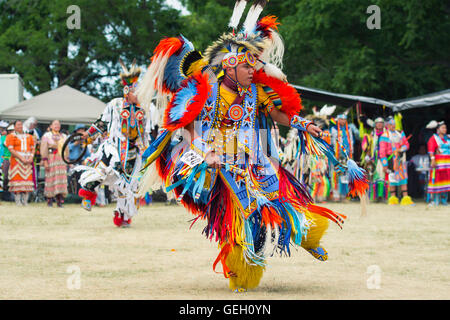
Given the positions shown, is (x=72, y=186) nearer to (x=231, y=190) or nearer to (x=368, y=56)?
(x=368, y=56)

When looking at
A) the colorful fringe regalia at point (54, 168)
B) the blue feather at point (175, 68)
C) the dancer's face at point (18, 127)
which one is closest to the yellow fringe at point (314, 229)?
the blue feather at point (175, 68)

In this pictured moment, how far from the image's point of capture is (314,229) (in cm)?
539

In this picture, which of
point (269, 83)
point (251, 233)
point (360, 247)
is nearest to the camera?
point (251, 233)

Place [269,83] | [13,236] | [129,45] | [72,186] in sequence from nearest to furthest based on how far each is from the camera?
[269,83]
[13,236]
[72,186]
[129,45]

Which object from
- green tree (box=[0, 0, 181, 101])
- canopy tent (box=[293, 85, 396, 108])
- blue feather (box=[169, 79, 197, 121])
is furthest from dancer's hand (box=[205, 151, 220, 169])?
green tree (box=[0, 0, 181, 101])

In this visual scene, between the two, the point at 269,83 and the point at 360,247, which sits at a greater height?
the point at 269,83

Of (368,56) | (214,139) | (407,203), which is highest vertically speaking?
(368,56)

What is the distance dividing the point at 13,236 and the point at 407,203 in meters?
9.29

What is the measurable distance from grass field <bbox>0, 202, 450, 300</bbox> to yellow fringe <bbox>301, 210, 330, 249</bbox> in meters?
0.33

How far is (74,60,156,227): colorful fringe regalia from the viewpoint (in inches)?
379

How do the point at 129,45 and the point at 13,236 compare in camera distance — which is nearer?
the point at 13,236

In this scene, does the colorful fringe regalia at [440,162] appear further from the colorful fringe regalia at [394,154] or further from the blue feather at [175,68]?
the blue feather at [175,68]

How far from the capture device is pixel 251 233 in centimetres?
523

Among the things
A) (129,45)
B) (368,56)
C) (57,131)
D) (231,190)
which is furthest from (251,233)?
(129,45)
